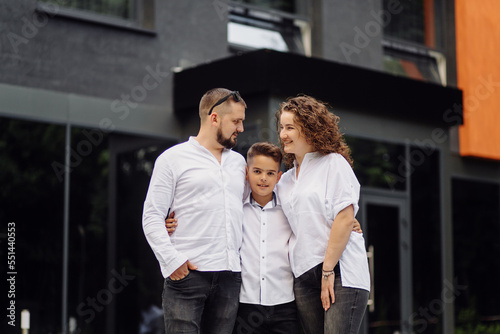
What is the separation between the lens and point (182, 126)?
8.31m

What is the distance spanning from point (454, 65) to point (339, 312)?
7770mm

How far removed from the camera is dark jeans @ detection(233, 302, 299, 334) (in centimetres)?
376

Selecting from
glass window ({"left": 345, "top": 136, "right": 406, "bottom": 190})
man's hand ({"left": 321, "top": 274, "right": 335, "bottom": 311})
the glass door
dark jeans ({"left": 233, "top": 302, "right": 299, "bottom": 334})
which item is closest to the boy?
dark jeans ({"left": 233, "top": 302, "right": 299, "bottom": 334})

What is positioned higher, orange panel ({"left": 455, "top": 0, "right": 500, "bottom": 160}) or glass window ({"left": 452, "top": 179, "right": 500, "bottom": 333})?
orange panel ({"left": 455, "top": 0, "right": 500, "bottom": 160})

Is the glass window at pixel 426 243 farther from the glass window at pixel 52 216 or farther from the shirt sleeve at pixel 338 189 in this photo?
the shirt sleeve at pixel 338 189

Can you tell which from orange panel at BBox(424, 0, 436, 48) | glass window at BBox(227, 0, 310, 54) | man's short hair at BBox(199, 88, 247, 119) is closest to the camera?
man's short hair at BBox(199, 88, 247, 119)

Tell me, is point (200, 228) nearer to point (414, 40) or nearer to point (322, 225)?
point (322, 225)

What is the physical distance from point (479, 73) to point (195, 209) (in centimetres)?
794

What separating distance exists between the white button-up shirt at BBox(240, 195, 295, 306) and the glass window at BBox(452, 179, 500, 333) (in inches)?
289

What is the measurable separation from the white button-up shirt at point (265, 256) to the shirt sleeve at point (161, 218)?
0.40 m

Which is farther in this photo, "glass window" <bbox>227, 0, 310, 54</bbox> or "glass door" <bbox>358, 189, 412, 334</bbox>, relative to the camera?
"glass window" <bbox>227, 0, 310, 54</bbox>

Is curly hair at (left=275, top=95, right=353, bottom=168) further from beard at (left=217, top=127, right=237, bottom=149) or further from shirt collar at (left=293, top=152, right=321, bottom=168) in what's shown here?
beard at (left=217, top=127, right=237, bottom=149)

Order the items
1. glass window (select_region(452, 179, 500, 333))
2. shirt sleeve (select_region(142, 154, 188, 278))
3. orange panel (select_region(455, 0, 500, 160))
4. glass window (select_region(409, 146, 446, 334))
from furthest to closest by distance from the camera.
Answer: glass window (select_region(452, 179, 500, 333)), orange panel (select_region(455, 0, 500, 160)), glass window (select_region(409, 146, 446, 334)), shirt sleeve (select_region(142, 154, 188, 278))

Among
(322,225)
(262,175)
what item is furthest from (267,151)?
(322,225)
